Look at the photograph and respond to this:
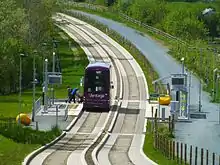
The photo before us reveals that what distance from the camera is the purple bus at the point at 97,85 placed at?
190ft

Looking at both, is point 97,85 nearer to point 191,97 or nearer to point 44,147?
point 191,97

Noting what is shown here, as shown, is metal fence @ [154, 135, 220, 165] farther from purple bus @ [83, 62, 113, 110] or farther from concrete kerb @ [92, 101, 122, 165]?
purple bus @ [83, 62, 113, 110]

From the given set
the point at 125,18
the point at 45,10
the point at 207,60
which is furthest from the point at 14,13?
the point at 125,18

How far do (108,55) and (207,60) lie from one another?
15.2 m

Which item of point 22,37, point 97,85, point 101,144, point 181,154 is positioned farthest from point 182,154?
point 22,37

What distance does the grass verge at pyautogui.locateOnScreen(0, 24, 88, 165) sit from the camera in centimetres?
3931

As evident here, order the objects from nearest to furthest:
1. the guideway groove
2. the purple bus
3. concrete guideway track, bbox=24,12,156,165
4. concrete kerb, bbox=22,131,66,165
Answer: concrete kerb, bbox=22,131,66,165
concrete guideway track, bbox=24,12,156,165
the guideway groove
the purple bus

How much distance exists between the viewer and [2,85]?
71.9 meters

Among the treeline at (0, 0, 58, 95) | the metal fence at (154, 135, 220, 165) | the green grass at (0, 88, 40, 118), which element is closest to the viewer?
the metal fence at (154, 135, 220, 165)

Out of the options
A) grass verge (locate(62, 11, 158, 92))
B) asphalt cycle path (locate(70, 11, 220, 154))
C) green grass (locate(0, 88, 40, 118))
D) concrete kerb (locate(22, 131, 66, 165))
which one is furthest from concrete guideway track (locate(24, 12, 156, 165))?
green grass (locate(0, 88, 40, 118))

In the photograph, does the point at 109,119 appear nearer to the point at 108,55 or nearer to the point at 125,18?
the point at 108,55

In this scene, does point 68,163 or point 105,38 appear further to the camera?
point 105,38

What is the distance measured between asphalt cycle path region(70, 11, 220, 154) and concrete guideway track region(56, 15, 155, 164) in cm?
296

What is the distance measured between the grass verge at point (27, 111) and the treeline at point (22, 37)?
222 cm
